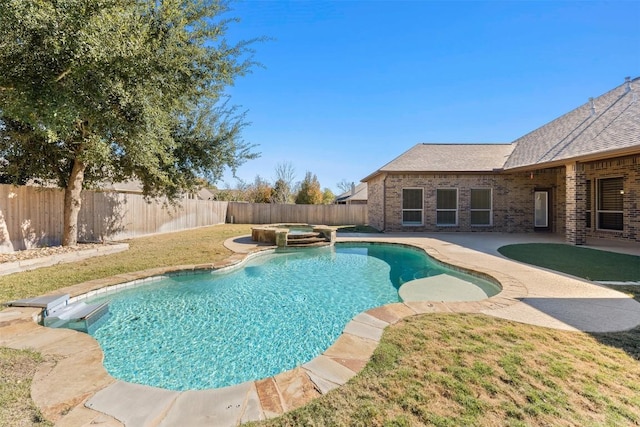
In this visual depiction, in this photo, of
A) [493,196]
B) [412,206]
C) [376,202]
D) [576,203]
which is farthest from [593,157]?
[376,202]

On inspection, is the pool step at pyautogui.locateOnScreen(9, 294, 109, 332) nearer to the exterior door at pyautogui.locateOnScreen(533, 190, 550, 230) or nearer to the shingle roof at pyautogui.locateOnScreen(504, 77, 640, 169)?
the shingle roof at pyautogui.locateOnScreen(504, 77, 640, 169)

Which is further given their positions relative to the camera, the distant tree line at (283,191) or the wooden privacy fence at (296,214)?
the distant tree line at (283,191)

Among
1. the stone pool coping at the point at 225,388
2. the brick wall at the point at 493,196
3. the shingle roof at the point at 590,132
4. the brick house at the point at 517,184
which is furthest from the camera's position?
the brick wall at the point at 493,196

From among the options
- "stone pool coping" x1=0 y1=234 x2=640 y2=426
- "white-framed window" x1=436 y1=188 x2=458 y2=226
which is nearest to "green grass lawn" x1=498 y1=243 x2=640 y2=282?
"stone pool coping" x1=0 y1=234 x2=640 y2=426

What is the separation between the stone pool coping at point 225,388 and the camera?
2.19 meters

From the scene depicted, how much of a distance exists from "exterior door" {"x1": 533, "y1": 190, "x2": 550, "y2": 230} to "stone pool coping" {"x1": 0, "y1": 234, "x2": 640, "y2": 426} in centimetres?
1140

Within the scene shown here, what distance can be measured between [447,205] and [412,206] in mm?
1812

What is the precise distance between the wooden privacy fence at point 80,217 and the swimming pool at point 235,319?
5.79 m

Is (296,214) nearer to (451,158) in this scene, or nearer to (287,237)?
(287,237)

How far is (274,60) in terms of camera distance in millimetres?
12523

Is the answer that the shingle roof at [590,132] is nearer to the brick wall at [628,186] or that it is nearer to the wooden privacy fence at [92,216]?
the brick wall at [628,186]

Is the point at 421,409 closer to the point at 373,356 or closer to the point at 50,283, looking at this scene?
the point at 373,356

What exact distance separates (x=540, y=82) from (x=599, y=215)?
6381 millimetres

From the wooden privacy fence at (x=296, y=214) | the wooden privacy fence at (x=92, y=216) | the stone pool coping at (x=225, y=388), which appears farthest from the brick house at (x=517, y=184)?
the stone pool coping at (x=225, y=388)
